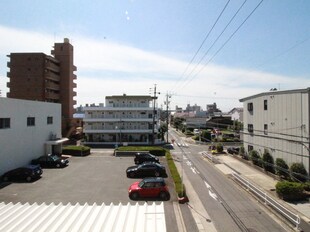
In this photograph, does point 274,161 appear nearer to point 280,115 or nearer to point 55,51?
point 280,115

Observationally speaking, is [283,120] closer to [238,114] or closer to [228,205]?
[228,205]

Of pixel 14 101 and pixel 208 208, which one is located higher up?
pixel 14 101

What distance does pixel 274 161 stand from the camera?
3041cm

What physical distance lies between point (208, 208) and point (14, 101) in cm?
2289

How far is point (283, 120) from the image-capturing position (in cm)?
2845

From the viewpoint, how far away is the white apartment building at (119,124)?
6088cm

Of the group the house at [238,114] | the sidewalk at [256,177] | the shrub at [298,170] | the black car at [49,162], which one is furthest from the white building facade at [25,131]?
the house at [238,114]

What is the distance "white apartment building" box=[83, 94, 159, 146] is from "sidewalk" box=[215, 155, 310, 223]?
22.0 meters

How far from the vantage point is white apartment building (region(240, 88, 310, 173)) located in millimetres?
24942

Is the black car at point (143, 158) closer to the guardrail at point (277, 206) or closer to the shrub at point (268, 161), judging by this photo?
the shrub at point (268, 161)

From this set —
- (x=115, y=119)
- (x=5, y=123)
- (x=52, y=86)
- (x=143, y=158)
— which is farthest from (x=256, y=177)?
(x=52, y=86)

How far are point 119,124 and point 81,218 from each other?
2016 inches

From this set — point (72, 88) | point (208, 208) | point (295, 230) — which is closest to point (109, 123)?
point (72, 88)

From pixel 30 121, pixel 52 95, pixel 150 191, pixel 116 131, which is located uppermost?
pixel 52 95
